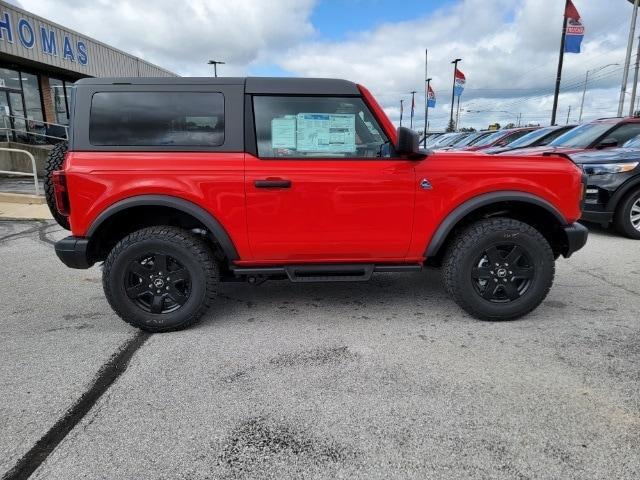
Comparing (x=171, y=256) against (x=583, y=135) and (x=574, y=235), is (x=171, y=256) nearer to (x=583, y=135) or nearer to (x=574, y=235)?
(x=574, y=235)

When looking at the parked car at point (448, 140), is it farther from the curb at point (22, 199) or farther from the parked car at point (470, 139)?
the curb at point (22, 199)

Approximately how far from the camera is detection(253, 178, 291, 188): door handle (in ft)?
10.3

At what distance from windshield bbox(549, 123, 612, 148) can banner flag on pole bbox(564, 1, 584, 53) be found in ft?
36.6

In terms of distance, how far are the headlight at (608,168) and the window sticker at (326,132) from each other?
4.73 meters

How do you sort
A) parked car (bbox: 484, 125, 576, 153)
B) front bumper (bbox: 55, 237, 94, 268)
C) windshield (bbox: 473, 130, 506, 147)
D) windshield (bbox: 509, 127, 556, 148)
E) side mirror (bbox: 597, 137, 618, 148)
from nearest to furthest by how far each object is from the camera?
front bumper (bbox: 55, 237, 94, 268) < side mirror (bbox: 597, 137, 618, 148) < parked car (bbox: 484, 125, 576, 153) < windshield (bbox: 509, 127, 556, 148) < windshield (bbox: 473, 130, 506, 147)

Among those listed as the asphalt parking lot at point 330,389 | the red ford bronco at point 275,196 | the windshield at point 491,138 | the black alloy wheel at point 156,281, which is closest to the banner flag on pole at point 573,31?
the windshield at point 491,138

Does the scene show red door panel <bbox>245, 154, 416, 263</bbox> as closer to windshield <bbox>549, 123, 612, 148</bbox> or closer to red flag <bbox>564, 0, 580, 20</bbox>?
windshield <bbox>549, 123, 612, 148</bbox>

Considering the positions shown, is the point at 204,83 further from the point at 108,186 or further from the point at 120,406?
the point at 120,406

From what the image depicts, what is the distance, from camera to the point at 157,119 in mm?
3145

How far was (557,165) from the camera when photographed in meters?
3.42

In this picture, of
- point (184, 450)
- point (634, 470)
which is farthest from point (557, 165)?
point (184, 450)

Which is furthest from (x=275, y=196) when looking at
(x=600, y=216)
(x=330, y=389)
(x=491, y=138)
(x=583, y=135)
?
(x=491, y=138)

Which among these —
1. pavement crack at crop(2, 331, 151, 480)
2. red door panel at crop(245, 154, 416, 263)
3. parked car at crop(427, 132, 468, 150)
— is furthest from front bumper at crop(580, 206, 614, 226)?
parked car at crop(427, 132, 468, 150)

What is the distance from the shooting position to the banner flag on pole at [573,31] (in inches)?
653
